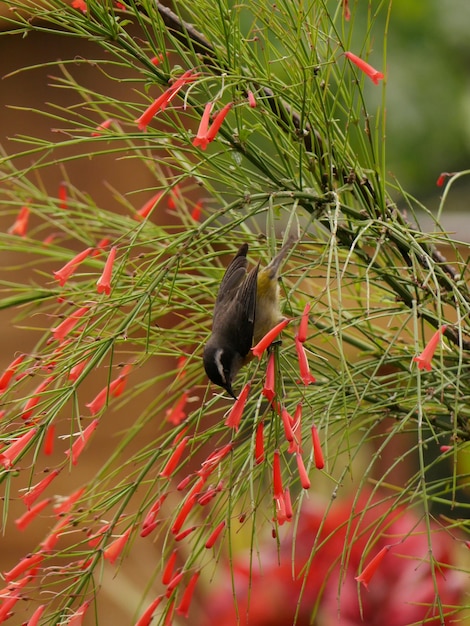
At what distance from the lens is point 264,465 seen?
24.9 inches

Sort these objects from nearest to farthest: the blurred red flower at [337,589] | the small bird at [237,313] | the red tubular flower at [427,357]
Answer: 1. the red tubular flower at [427,357]
2. the blurred red flower at [337,589]
3. the small bird at [237,313]

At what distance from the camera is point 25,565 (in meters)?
0.59

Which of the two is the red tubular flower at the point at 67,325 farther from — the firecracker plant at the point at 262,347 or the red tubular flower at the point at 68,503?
the red tubular flower at the point at 68,503

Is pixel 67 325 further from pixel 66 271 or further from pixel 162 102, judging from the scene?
pixel 162 102

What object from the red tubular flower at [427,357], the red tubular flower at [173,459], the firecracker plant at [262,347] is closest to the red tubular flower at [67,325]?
the firecracker plant at [262,347]

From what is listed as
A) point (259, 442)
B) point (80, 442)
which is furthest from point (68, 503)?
point (259, 442)

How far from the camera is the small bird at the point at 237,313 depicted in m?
0.75

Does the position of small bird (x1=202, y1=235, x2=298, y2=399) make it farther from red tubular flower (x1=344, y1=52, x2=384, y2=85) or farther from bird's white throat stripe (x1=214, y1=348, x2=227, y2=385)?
red tubular flower (x1=344, y1=52, x2=384, y2=85)

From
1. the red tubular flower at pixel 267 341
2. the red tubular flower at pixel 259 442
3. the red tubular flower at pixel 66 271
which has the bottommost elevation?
the red tubular flower at pixel 259 442

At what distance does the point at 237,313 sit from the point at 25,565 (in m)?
0.32

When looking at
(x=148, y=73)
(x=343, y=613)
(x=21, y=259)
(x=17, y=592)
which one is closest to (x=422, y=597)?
(x=343, y=613)

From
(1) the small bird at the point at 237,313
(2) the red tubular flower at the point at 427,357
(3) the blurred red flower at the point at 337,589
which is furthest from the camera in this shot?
(1) the small bird at the point at 237,313

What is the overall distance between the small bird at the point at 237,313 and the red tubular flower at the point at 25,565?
203mm

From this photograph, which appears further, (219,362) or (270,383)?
(219,362)
